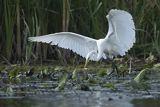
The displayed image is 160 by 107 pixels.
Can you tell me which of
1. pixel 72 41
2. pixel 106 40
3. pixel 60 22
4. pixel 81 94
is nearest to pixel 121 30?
pixel 106 40

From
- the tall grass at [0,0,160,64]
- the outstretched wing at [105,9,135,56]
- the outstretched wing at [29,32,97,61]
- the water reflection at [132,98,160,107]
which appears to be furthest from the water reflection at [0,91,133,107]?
the tall grass at [0,0,160,64]

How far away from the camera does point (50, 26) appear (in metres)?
13.3

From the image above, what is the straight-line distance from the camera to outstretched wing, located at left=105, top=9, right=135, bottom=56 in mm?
11383

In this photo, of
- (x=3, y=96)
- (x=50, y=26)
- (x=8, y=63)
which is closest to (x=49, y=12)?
(x=50, y=26)

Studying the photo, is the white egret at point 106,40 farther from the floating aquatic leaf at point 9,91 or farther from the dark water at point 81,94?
the floating aquatic leaf at point 9,91

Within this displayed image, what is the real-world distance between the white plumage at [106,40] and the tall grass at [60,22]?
0.40m

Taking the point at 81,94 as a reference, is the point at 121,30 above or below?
above

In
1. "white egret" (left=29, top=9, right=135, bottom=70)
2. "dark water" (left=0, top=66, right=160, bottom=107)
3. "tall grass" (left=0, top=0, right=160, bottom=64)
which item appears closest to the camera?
"dark water" (left=0, top=66, right=160, bottom=107)

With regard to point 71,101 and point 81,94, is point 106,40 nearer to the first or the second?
point 81,94

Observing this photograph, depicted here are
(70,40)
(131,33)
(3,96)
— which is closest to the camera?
(3,96)

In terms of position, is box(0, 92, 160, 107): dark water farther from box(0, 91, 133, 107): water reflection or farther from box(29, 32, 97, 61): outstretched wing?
box(29, 32, 97, 61): outstretched wing

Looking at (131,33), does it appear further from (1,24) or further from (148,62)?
(1,24)

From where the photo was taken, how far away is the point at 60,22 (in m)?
13.1

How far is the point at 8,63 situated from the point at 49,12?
137cm
